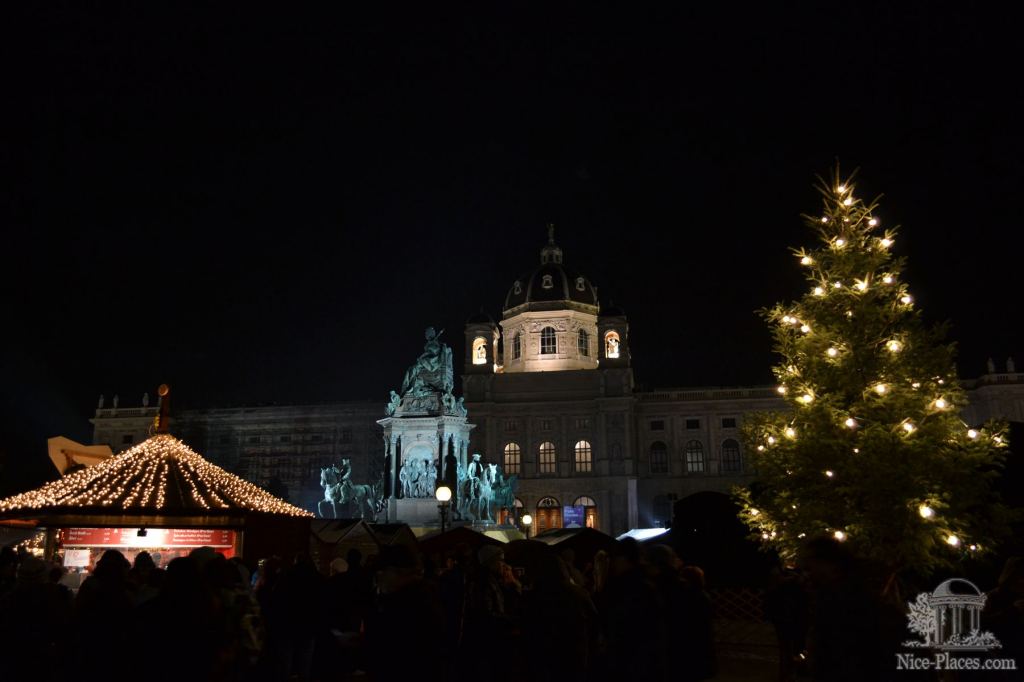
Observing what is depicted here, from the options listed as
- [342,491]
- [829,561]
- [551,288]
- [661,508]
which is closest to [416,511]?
[342,491]

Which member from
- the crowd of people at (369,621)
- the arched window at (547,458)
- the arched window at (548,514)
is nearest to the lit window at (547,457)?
the arched window at (547,458)

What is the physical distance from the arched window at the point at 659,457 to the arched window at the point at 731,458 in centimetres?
423

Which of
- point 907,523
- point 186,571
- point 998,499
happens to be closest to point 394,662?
point 186,571

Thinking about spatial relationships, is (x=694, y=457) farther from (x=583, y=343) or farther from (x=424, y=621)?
(x=424, y=621)

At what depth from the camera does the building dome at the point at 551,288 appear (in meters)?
63.7

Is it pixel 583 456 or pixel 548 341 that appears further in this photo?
pixel 548 341

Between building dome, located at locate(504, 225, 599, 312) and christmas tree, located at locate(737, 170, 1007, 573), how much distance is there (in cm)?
4843

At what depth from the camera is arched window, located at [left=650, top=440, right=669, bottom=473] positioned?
57938 mm

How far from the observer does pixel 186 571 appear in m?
3.96

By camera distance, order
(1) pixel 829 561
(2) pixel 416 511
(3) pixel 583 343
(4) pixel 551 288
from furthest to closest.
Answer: (4) pixel 551 288
(3) pixel 583 343
(2) pixel 416 511
(1) pixel 829 561

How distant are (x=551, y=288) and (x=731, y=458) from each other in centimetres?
1981

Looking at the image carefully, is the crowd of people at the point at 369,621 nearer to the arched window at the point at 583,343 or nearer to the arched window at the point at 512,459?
the arched window at the point at 512,459

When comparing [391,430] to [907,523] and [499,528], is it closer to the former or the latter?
[499,528]

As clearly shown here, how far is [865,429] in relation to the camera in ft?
42.1
